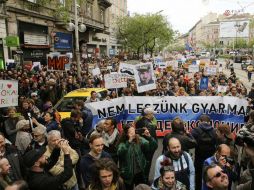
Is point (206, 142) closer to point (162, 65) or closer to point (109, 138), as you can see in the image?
point (109, 138)

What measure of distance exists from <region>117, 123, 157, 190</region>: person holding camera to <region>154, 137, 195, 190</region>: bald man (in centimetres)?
66

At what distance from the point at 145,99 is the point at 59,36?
2530 centimetres

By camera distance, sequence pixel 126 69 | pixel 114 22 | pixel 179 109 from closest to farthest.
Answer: pixel 179 109 → pixel 126 69 → pixel 114 22

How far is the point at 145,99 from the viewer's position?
988cm

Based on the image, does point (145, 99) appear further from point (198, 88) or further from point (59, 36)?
point (59, 36)

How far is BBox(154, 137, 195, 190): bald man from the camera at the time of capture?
488 centimetres

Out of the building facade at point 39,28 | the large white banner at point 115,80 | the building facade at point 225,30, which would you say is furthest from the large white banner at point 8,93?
the building facade at point 225,30

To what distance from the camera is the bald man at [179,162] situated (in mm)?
4875

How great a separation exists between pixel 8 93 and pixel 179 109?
428 cm

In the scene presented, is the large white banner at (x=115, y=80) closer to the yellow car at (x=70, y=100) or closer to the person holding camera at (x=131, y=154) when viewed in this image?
the yellow car at (x=70, y=100)

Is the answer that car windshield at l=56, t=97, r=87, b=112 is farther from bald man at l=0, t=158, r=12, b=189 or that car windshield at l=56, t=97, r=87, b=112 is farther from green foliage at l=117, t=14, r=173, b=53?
green foliage at l=117, t=14, r=173, b=53

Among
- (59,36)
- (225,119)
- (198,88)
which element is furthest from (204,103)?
(59,36)

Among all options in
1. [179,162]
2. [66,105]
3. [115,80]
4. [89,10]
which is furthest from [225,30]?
[179,162]

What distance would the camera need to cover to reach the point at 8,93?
7.96 meters
